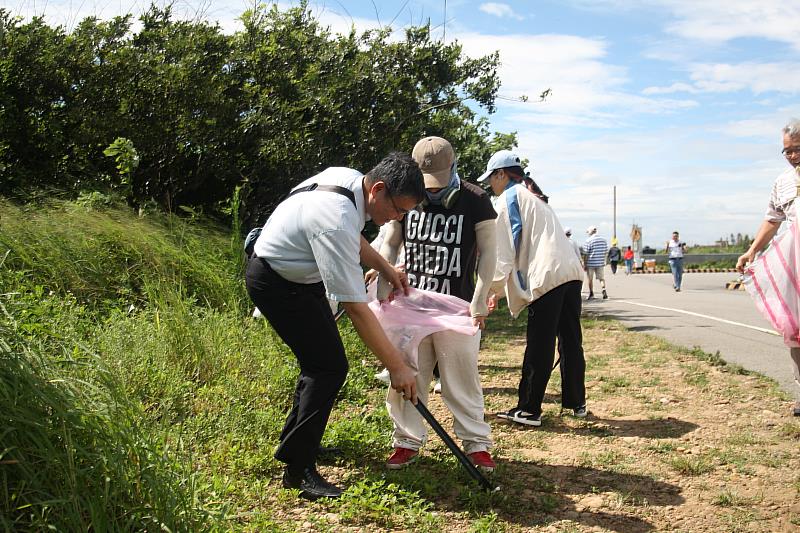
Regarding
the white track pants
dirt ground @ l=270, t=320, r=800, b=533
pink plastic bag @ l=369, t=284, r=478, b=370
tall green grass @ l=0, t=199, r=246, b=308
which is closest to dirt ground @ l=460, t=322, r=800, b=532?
dirt ground @ l=270, t=320, r=800, b=533

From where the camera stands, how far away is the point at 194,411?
521 cm

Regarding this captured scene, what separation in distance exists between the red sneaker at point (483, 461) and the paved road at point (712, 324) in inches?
137

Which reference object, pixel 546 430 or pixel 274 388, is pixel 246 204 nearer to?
pixel 274 388

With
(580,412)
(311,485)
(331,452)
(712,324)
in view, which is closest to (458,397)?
(331,452)

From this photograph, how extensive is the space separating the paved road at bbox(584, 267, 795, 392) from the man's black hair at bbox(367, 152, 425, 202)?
4.52 meters

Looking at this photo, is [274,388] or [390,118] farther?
[390,118]

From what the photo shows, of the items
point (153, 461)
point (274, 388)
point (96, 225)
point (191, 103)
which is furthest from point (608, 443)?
point (191, 103)

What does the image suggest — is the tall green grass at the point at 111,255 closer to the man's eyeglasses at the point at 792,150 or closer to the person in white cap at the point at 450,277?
the person in white cap at the point at 450,277

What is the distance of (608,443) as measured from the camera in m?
5.27

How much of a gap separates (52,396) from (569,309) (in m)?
4.01

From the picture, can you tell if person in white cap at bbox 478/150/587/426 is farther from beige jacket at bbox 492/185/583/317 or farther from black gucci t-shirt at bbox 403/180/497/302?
black gucci t-shirt at bbox 403/180/497/302

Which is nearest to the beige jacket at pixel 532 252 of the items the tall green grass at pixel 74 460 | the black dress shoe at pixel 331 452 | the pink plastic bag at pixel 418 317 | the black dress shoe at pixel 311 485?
the pink plastic bag at pixel 418 317

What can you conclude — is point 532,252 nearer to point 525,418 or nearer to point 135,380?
point 525,418

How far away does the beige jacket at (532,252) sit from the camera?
5535mm
